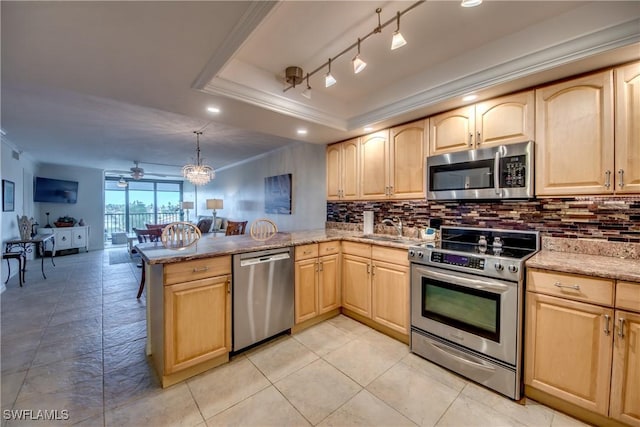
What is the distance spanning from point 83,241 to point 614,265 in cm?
967

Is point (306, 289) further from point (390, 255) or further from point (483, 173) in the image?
point (483, 173)

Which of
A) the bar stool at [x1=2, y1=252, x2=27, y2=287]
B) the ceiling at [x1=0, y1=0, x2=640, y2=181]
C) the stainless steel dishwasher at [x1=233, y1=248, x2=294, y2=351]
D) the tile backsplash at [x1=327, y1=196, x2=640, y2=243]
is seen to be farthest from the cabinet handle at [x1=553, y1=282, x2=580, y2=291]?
the bar stool at [x1=2, y1=252, x2=27, y2=287]

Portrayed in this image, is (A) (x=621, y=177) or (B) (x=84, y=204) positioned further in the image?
(B) (x=84, y=204)

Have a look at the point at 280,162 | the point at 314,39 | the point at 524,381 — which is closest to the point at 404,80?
the point at 314,39

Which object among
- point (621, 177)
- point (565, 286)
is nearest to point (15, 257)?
point (565, 286)

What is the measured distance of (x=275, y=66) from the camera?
2.20 meters

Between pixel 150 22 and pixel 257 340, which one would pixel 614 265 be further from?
pixel 150 22

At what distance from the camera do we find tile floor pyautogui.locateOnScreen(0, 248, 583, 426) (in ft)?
5.09

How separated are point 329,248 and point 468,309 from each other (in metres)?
1.38

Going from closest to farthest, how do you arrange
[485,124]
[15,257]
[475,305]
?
[475,305] < [485,124] < [15,257]

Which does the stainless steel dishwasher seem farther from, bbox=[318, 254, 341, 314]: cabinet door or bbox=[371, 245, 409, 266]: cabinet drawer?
bbox=[371, 245, 409, 266]: cabinet drawer

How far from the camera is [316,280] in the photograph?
8.84 ft

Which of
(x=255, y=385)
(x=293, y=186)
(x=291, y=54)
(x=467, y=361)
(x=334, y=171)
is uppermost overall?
(x=291, y=54)

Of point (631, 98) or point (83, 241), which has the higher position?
point (631, 98)
